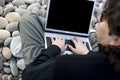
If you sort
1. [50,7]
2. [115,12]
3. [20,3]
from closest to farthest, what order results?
[115,12], [50,7], [20,3]

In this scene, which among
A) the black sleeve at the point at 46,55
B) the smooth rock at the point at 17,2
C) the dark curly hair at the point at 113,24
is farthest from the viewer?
the smooth rock at the point at 17,2

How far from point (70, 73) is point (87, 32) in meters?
0.73

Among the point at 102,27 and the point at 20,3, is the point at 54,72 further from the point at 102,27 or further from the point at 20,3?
the point at 20,3

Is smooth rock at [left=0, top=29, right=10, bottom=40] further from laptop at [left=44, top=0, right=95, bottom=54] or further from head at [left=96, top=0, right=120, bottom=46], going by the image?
head at [left=96, top=0, right=120, bottom=46]

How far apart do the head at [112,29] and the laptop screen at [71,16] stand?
24.9 inches

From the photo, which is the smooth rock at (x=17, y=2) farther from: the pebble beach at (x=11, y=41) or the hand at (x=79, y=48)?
the hand at (x=79, y=48)

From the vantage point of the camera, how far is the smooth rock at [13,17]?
247cm

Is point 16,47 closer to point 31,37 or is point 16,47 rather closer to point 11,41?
point 11,41

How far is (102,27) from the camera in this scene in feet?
3.85

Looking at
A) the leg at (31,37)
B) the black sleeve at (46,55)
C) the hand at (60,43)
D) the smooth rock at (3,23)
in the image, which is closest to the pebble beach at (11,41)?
the smooth rock at (3,23)

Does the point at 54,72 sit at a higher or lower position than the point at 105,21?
lower

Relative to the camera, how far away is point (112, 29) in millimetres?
1115

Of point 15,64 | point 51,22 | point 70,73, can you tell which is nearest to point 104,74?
point 70,73

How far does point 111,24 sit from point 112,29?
0.05ft
